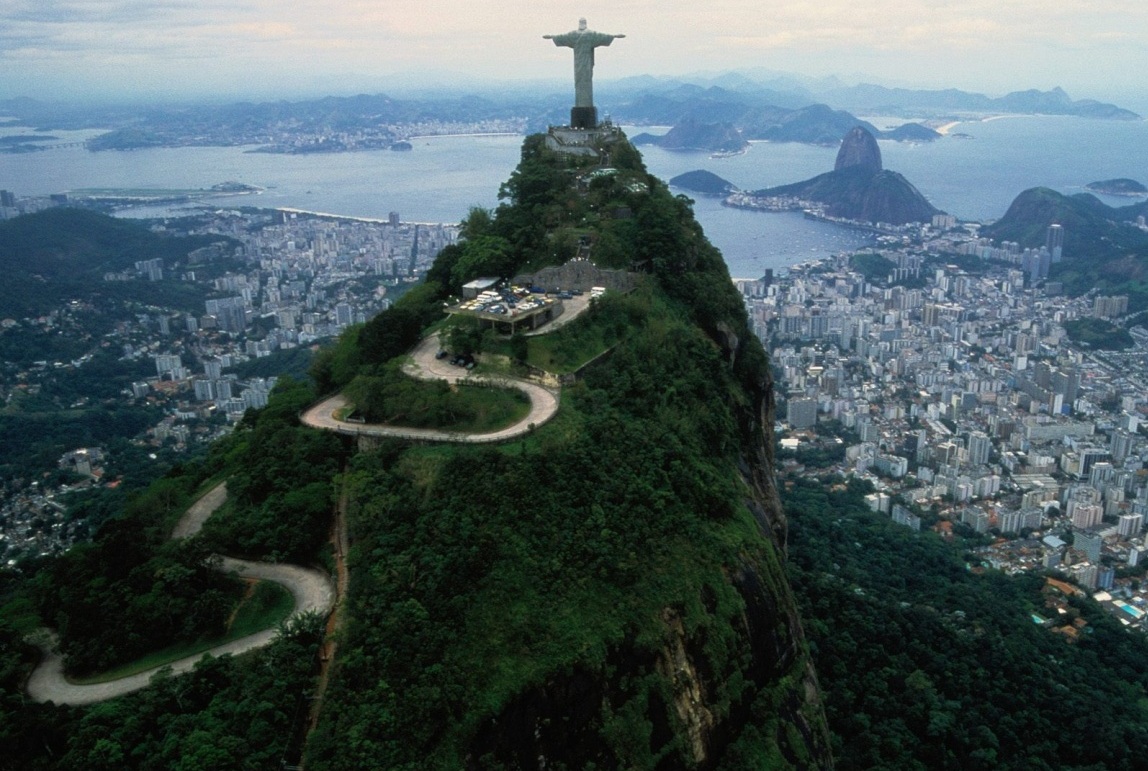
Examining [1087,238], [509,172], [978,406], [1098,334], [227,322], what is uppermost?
[509,172]

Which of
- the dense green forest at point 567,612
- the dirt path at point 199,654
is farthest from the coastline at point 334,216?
the dirt path at point 199,654

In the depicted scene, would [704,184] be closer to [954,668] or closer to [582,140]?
[582,140]

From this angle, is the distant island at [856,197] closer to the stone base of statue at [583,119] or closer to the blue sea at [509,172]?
the blue sea at [509,172]

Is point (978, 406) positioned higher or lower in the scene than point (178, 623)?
lower

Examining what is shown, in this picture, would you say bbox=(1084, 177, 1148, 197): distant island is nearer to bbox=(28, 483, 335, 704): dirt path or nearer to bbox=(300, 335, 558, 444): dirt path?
bbox=(300, 335, 558, 444): dirt path

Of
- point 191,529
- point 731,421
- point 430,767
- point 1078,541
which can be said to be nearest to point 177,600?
point 191,529

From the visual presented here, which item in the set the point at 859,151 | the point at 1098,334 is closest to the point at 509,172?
the point at 859,151
